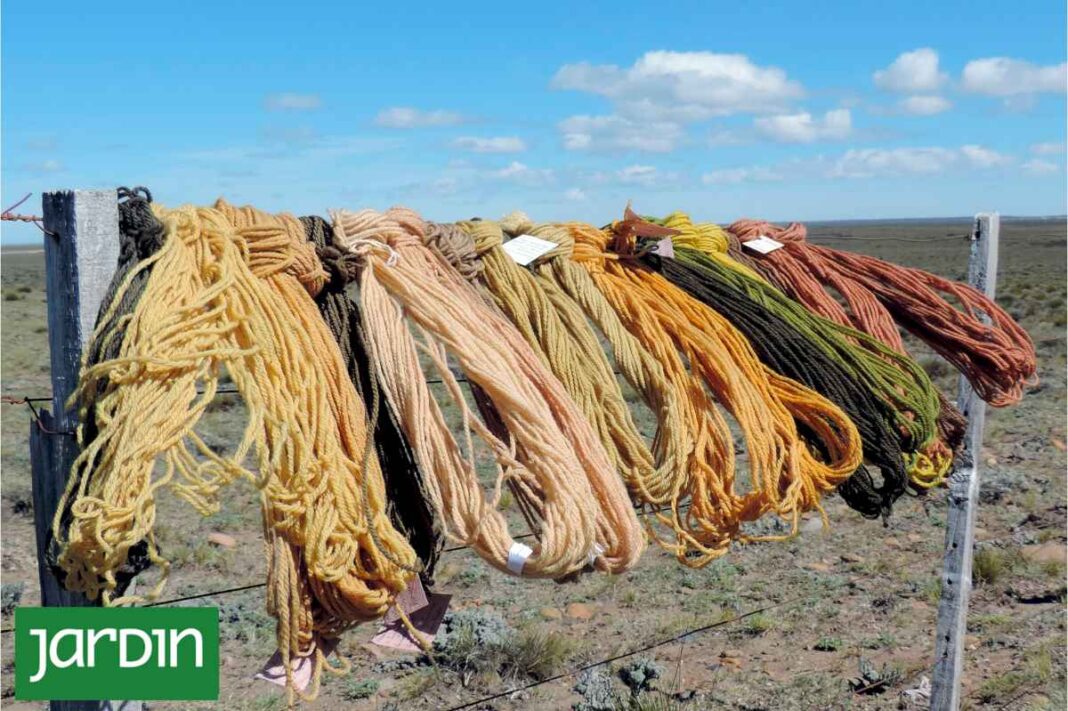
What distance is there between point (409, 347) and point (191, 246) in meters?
0.36

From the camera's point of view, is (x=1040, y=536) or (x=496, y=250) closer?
(x=496, y=250)

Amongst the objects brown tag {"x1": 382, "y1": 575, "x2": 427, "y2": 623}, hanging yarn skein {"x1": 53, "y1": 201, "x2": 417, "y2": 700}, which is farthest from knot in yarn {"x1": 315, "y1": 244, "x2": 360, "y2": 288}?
brown tag {"x1": 382, "y1": 575, "x2": 427, "y2": 623}

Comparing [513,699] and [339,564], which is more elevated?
[339,564]

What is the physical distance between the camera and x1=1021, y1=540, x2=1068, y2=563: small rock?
5.40 meters

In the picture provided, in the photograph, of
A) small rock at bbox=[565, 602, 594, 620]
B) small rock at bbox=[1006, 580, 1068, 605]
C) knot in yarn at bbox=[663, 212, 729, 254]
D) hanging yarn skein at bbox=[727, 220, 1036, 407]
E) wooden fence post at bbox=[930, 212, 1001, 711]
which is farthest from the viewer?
small rock at bbox=[1006, 580, 1068, 605]

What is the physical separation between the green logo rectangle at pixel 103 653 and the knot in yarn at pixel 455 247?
0.72 metres

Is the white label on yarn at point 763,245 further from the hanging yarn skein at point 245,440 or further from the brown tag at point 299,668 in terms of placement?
the brown tag at point 299,668

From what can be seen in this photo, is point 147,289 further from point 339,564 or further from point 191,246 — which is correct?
point 339,564

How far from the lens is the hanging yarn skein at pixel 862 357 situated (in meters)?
2.06

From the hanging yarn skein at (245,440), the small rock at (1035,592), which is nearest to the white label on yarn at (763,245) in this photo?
the hanging yarn skein at (245,440)

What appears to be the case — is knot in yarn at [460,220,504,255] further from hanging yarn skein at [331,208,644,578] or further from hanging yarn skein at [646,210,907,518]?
hanging yarn skein at [646,210,907,518]

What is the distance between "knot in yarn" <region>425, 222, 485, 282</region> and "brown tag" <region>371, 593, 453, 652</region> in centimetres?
60

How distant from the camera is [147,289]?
1.37m

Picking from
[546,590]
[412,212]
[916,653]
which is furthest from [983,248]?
[546,590]
